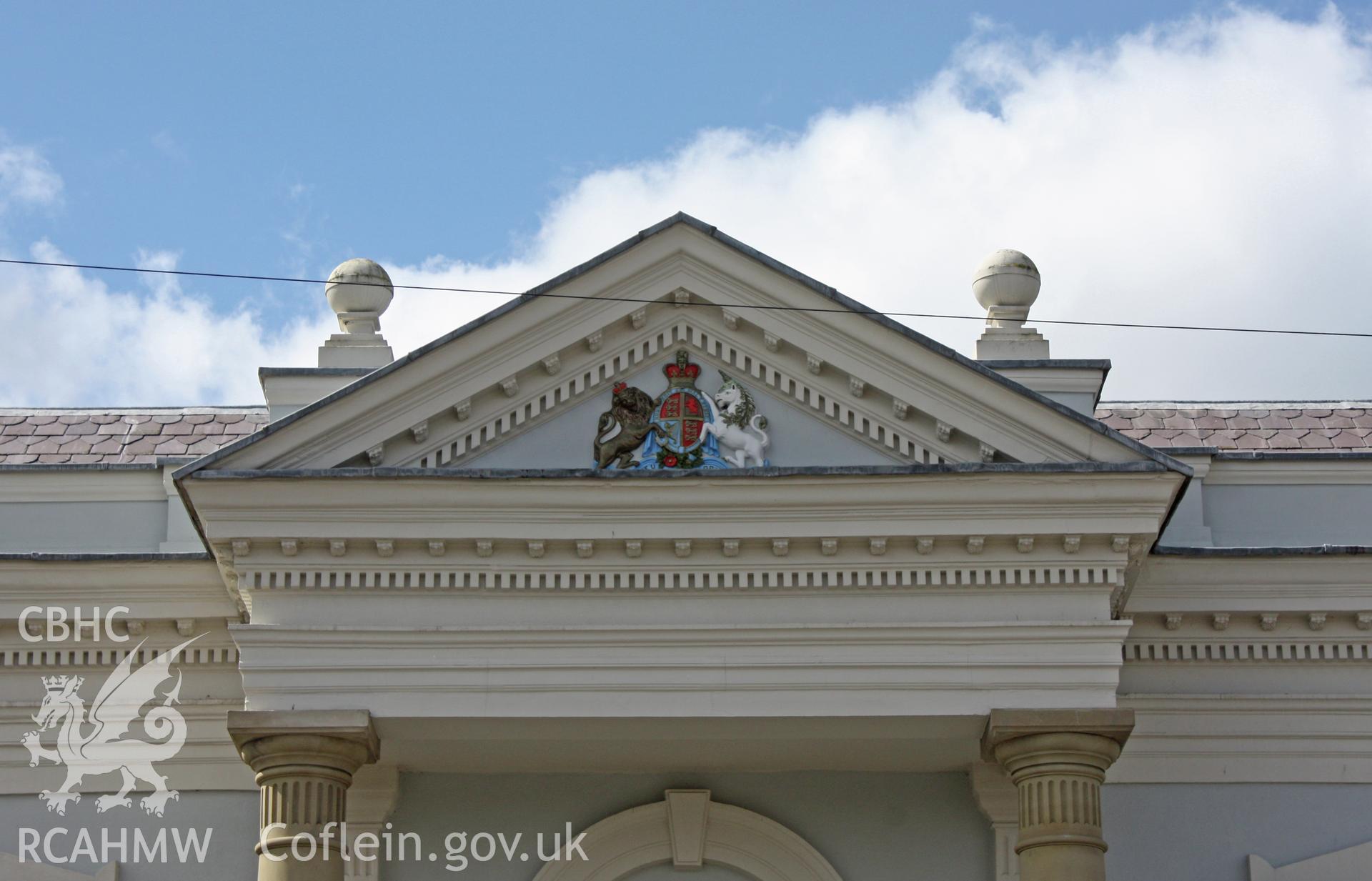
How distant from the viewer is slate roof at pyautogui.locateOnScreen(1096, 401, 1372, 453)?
62.3ft

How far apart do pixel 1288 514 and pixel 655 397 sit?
19.0ft

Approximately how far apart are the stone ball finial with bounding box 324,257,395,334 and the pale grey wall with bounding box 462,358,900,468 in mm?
2354

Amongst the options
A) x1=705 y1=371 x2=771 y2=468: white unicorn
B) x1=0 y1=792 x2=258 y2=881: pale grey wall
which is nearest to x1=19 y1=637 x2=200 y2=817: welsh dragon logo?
x1=0 y1=792 x2=258 y2=881: pale grey wall

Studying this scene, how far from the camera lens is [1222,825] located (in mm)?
16297

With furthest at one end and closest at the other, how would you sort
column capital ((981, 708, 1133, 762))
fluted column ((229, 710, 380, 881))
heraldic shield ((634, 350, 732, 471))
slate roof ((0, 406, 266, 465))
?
slate roof ((0, 406, 266, 465))
heraldic shield ((634, 350, 732, 471))
column capital ((981, 708, 1133, 762))
fluted column ((229, 710, 380, 881))

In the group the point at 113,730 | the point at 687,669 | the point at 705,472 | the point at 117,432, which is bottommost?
the point at 687,669

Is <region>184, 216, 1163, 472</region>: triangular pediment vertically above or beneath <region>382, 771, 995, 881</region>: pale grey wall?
above

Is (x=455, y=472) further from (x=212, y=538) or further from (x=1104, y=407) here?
(x=1104, y=407)

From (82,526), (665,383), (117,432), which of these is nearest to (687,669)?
(665,383)

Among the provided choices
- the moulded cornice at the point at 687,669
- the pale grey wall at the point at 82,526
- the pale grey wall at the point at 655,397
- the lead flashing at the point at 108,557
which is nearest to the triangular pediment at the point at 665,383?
the pale grey wall at the point at 655,397

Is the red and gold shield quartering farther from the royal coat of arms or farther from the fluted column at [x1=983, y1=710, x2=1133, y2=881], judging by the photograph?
the fluted column at [x1=983, y1=710, x2=1133, y2=881]

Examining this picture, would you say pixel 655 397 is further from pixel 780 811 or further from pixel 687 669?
pixel 780 811

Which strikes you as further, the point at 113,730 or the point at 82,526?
the point at 82,526

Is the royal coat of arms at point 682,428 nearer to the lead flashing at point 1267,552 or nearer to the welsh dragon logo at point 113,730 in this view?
the lead flashing at point 1267,552
